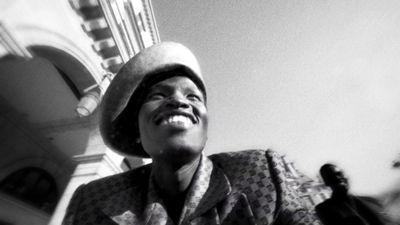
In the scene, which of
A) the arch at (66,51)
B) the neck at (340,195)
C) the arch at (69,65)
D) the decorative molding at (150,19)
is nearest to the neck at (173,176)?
the neck at (340,195)

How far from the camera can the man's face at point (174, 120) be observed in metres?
1.05

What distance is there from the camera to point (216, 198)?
3.27 feet

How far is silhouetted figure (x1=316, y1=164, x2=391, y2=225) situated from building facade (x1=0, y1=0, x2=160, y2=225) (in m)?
4.36

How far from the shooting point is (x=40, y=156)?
854 cm

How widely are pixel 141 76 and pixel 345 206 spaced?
8.97 feet

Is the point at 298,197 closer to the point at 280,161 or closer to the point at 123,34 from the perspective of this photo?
the point at 280,161

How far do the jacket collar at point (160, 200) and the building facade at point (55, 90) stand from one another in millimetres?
3578

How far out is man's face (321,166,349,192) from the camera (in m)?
2.81

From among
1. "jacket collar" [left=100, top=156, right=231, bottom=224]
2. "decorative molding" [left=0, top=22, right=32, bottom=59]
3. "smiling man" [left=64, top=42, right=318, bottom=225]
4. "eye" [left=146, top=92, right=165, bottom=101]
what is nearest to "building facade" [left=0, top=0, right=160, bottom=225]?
"decorative molding" [left=0, top=22, right=32, bottom=59]

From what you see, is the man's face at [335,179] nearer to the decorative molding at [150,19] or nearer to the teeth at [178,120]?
the teeth at [178,120]

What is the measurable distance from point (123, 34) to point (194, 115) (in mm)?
6130

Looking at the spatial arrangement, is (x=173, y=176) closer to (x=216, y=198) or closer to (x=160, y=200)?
(x=160, y=200)

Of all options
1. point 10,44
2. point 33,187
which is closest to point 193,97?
point 10,44

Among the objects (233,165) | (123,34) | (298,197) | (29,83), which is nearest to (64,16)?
(123,34)
